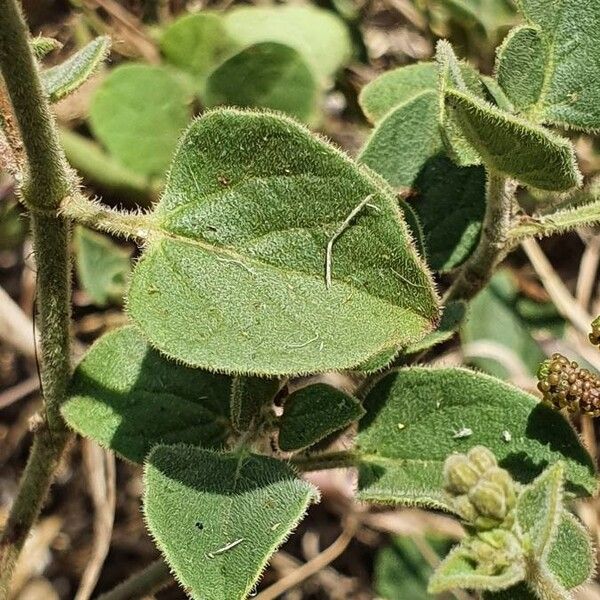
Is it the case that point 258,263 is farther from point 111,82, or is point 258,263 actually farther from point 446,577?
point 111,82

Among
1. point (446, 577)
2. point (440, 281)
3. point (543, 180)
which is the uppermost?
point (543, 180)

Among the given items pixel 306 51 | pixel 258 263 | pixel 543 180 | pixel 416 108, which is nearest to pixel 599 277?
pixel 306 51

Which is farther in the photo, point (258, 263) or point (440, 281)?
point (440, 281)

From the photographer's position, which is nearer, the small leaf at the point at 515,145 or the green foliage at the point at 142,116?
the small leaf at the point at 515,145

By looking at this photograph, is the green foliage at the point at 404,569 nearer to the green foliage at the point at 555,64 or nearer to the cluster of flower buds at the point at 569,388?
the cluster of flower buds at the point at 569,388

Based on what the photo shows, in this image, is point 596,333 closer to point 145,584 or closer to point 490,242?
point 490,242

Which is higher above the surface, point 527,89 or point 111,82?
point 527,89

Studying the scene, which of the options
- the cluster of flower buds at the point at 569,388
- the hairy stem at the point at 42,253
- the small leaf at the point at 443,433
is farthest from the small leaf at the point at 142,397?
the cluster of flower buds at the point at 569,388
